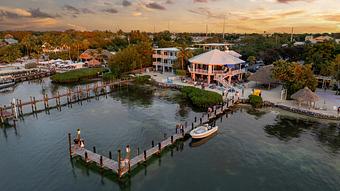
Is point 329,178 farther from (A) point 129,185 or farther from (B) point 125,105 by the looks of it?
(B) point 125,105

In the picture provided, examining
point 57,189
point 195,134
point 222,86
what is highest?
point 222,86

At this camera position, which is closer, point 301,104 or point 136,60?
point 301,104

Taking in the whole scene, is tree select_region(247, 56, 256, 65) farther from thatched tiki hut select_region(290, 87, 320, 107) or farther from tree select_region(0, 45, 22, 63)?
tree select_region(0, 45, 22, 63)

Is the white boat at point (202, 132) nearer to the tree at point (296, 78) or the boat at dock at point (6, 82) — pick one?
the tree at point (296, 78)

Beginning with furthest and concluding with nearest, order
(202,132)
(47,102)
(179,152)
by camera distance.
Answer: (47,102)
(202,132)
(179,152)

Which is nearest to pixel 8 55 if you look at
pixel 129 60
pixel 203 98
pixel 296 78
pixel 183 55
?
pixel 129 60

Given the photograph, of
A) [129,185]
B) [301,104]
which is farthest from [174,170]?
[301,104]

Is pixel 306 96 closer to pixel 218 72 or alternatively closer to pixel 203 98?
pixel 203 98

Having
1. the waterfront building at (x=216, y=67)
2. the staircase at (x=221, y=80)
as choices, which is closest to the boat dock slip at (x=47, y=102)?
the waterfront building at (x=216, y=67)
